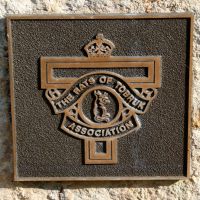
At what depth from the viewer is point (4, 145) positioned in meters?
1.62

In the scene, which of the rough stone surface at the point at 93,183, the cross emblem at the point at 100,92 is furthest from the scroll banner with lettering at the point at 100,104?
the rough stone surface at the point at 93,183

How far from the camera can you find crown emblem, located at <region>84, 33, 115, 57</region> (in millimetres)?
1486

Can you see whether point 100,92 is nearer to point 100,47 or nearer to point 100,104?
point 100,104

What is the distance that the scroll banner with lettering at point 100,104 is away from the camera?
59.8 inches

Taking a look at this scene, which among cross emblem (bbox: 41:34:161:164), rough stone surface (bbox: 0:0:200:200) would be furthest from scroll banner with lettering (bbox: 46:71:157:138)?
rough stone surface (bbox: 0:0:200:200)

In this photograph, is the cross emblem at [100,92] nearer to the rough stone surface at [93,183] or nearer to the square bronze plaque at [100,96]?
the square bronze plaque at [100,96]

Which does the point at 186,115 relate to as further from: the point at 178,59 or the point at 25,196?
the point at 25,196

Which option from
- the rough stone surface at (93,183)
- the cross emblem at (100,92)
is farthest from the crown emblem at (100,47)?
the rough stone surface at (93,183)

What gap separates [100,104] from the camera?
1.54 metres

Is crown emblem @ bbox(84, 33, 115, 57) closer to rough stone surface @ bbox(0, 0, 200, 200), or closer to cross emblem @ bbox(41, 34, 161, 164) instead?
cross emblem @ bbox(41, 34, 161, 164)

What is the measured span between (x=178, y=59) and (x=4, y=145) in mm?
748

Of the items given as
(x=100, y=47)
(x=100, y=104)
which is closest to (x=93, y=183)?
(x=100, y=104)

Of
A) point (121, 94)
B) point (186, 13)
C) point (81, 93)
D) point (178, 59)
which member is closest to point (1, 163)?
point (81, 93)

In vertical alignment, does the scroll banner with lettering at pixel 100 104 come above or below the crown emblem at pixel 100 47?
below
